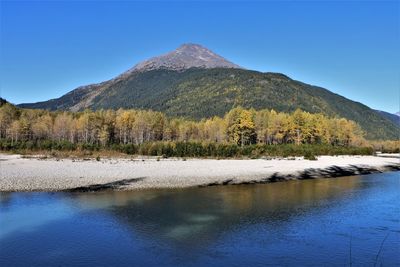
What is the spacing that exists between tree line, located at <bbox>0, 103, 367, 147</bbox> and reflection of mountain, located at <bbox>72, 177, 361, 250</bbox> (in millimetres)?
70783

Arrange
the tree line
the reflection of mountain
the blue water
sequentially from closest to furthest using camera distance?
the blue water
the reflection of mountain
the tree line

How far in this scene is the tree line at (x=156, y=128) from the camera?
110 metres

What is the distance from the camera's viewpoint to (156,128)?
125312 millimetres

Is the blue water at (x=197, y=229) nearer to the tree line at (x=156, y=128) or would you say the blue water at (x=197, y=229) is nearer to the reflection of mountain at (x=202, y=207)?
the reflection of mountain at (x=202, y=207)

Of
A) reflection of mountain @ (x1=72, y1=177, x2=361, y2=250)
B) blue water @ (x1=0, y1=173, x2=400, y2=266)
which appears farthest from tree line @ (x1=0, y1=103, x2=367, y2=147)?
blue water @ (x1=0, y1=173, x2=400, y2=266)

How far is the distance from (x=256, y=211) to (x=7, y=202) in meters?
17.4

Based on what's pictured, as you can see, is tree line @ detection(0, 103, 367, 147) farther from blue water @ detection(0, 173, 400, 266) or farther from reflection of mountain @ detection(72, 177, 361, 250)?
blue water @ detection(0, 173, 400, 266)

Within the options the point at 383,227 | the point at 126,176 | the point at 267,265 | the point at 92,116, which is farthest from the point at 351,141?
the point at 267,265

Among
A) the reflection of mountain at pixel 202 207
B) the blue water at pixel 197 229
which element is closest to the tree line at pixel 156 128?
the reflection of mountain at pixel 202 207

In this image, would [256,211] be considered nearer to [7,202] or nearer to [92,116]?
[7,202]

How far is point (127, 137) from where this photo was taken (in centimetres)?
13125

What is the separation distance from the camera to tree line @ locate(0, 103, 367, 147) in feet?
360

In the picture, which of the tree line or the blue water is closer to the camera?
the blue water

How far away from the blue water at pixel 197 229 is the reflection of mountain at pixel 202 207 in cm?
6
